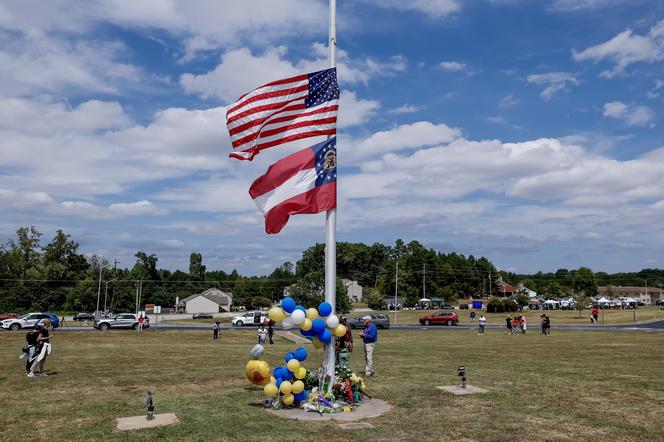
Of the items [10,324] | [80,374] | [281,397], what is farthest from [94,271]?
[281,397]

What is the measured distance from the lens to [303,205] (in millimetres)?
12086

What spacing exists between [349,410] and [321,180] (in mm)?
5180

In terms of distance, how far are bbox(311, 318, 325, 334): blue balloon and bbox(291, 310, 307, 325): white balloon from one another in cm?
27

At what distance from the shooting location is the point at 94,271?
103m

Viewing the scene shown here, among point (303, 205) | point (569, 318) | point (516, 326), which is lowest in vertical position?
point (569, 318)

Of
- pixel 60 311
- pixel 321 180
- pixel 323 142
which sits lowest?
pixel 60 311

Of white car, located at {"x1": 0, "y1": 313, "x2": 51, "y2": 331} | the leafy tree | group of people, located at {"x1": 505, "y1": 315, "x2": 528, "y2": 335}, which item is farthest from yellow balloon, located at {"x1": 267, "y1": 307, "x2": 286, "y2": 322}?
the leafy tree

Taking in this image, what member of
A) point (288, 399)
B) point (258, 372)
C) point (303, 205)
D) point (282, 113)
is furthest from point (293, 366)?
point (282, 113)

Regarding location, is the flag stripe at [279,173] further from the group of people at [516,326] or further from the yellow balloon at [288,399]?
the group of people at [516,326]

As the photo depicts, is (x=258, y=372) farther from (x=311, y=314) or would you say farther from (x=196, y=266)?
(x=196, y=266)

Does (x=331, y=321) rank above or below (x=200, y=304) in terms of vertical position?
above

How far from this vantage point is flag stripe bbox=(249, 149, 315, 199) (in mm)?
12039

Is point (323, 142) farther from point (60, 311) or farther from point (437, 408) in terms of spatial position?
point (60, 311)

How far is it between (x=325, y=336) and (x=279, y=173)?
3.85m
